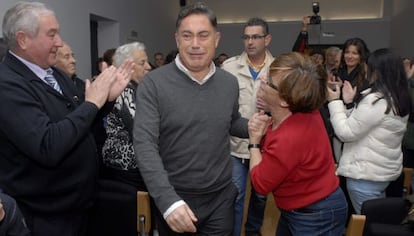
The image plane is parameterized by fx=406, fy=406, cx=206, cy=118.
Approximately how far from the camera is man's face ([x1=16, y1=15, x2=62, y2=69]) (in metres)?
1.48

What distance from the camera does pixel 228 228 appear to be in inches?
67.7

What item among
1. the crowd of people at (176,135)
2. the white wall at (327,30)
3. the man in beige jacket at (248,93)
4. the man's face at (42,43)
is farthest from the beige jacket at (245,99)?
the white wall at (327,30)

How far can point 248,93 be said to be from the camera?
280 centimetres

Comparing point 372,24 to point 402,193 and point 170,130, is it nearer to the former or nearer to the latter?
point 402,193

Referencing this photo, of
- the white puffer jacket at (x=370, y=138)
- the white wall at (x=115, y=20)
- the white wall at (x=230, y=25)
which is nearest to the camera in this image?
the white puffer jacket at (x=370, y=138)

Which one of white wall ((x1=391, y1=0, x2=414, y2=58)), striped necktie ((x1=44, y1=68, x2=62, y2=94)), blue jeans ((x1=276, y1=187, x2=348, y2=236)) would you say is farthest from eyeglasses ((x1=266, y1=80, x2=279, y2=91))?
white wall ((x1=391, y1=0, x2=414, y2=58))

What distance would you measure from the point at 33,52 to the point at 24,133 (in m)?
0.33

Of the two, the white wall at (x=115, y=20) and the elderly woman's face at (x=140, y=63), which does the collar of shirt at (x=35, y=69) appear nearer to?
the elderly woman's face at (x=140, y=63)

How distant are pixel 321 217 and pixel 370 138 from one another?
87cm

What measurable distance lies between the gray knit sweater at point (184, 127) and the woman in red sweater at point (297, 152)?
0.15 meters

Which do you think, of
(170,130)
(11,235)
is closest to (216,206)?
(170,130)

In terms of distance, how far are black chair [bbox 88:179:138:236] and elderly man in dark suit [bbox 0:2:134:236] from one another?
2.19ft

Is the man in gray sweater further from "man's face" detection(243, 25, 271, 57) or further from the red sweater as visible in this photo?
"man's face" detection(243, 25, 271, 57)

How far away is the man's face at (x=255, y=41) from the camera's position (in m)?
2.93
